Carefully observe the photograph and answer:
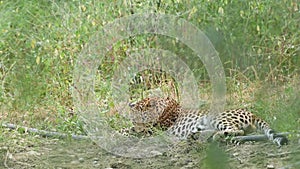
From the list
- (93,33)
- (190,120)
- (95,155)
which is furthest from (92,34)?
(95,155)

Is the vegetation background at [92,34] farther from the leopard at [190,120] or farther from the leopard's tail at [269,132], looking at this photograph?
A: the leopard's tail at [269,132]

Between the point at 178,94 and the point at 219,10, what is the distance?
686mm

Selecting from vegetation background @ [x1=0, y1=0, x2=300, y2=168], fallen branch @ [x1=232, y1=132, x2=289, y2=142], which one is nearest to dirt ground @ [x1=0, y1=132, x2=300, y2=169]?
fallen branch @ [x1=232, y1=132, x2=289, y2=142]

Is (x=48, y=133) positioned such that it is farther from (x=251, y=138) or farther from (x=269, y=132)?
(x=269, y=132)

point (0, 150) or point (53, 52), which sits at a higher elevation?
point (53, 52)

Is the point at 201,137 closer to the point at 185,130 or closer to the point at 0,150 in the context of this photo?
the point at 185,130

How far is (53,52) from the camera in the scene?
459cm

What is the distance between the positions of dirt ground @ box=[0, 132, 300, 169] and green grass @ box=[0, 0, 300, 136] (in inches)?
15.5

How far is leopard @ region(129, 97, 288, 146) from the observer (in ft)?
10.9

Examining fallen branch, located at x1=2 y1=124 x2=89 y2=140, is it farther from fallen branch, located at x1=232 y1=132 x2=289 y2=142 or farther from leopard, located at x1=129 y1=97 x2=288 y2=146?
fallen branch, located at x1=232 y1=132 x2=289 y2=142

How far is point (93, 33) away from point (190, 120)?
140 centimetres

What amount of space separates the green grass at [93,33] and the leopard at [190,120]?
26 cm

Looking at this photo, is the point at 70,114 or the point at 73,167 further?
the point at 70,114

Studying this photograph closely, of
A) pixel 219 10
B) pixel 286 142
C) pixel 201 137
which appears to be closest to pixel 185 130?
pixel 201 137
